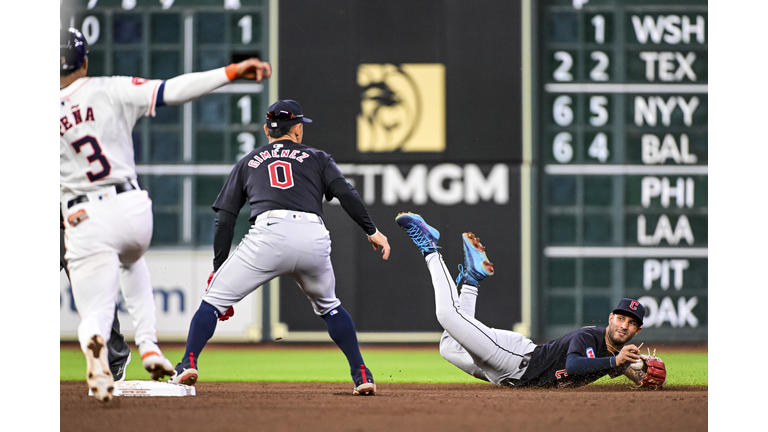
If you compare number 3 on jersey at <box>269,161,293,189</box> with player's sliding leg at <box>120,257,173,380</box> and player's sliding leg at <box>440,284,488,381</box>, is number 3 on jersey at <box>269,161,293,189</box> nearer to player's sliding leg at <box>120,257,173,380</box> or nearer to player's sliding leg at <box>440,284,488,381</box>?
player's sliding leg at <box>120,257,173,380</box>

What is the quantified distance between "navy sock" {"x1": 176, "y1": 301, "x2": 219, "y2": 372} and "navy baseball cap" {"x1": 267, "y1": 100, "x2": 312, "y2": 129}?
0.98 metres

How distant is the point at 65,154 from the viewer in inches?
135

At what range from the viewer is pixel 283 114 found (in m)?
4.06

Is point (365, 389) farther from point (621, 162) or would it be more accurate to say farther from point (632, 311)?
point (621, 162)

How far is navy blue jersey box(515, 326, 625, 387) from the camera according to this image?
13.7 feet

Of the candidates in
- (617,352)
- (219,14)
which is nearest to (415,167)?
(219,14)

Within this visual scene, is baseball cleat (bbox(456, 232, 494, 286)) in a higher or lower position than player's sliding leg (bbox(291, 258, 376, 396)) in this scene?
higher

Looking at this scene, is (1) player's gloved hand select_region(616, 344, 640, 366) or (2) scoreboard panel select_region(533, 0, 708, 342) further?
(2) scoreboard panel select_region(533, 0, 708, 342)

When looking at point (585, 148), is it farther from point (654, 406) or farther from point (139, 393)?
point (139, 393)

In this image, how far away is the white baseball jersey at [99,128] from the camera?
11.2ft

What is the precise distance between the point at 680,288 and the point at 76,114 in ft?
18.7

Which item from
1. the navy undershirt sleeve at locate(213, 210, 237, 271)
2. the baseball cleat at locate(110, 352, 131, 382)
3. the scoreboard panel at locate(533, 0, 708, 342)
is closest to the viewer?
the navy undershirt sleeve at locate(213, 210, 237, 271)

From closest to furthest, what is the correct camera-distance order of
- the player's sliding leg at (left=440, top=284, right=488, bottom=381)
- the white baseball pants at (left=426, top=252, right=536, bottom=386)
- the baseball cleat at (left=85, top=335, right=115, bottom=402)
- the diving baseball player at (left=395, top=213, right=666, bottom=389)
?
the baseball cleat at (left=85, top=335, right=115, bottom=402), the diving baseball player at (left=395, top=213, right=666, bottom=389), the white baseball pants at (left=426, top=252, right=536, bottom=386), the player's sliding leg at (left=440, top=284, right=488, bottom=381)

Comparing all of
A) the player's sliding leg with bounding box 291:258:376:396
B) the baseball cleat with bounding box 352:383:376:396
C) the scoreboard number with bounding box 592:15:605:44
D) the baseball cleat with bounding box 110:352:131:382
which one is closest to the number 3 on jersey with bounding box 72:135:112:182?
the player's sliding leg with bounding box 291:258:376:396
